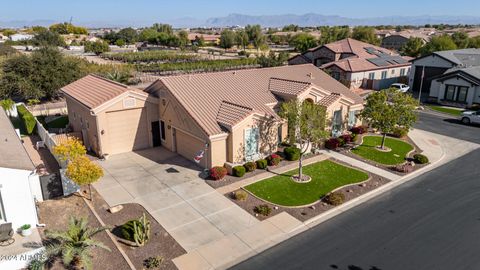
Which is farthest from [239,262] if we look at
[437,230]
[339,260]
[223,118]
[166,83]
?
[166,83]

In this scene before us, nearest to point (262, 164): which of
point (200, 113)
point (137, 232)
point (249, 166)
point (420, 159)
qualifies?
point (249, 166)

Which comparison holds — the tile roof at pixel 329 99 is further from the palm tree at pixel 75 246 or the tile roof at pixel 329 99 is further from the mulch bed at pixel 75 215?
the palm tree at pixel 75 246

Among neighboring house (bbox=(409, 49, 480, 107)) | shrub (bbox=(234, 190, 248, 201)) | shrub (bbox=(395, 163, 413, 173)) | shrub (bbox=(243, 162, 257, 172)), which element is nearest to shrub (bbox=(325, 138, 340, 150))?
shrub (bbox=(395, 163, 413, 173))

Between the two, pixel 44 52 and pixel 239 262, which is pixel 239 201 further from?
pixel 44 52

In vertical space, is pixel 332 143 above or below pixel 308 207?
above

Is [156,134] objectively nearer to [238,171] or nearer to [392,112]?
[238,171]

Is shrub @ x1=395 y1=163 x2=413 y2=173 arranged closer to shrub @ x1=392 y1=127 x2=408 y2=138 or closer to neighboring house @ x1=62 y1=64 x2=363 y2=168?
shrub @ x1=392 y1=127 x2=408 y2=138
